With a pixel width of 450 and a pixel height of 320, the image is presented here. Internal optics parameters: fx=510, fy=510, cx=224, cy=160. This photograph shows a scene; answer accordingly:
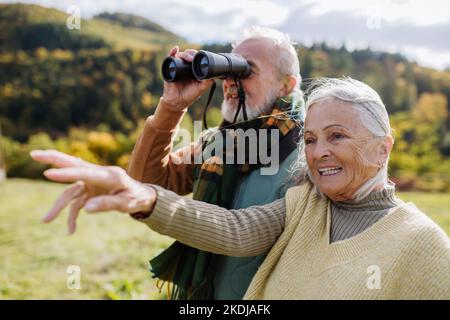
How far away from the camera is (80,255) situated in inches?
210

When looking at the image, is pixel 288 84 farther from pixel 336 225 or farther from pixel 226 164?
pixel 336 225

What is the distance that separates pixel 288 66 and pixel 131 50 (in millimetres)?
38584

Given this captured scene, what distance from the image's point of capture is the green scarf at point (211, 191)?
1868 mm

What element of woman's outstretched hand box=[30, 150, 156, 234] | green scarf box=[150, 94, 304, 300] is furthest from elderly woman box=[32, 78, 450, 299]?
green scarf box=[150, 94, 304, 300]

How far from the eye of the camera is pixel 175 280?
195cm

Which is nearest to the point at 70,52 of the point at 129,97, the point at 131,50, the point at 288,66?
the point at 131,50

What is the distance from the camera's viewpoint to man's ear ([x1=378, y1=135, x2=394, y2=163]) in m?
1.56

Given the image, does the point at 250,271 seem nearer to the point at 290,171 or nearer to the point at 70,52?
the point at 290,171

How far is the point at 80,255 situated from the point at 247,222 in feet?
13.7

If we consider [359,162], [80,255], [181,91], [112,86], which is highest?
[181,91]

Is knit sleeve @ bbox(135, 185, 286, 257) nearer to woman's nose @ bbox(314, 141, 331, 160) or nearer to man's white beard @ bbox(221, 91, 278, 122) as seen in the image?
woman's nose @ bbox(314, 141, 331, 160)

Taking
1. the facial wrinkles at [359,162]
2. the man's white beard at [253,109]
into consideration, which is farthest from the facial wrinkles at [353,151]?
the man's white beard at [253,109]

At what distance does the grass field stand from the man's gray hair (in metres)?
1.62

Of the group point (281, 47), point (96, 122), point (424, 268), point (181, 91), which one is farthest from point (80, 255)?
point (96, 122)
